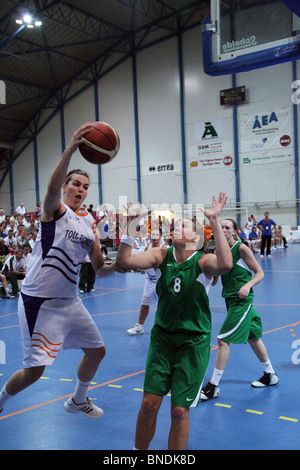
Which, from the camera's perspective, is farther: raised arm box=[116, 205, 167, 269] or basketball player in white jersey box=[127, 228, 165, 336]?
basketball player in white jersey box=[127, 228, 165, 336]

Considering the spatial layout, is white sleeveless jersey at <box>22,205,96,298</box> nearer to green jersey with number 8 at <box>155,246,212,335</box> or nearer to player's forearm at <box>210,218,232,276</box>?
green jersey with number 8 at <box>155,246,212,335</box>

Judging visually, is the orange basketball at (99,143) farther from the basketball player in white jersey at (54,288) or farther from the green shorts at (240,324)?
the green shorts at (240,324)

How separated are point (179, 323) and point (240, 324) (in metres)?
1.65

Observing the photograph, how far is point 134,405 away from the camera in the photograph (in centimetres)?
406

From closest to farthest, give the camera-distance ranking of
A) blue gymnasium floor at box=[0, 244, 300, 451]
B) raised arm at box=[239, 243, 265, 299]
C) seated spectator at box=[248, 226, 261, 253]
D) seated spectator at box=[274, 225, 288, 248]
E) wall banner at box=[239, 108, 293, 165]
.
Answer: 1. blue gymnasium floor at box=[0, 244, 300, 451]
2. raised arm at box=[239, 243, 265, 299]
3. seated spectator at box=[248, 226, 261, 253]
4. seated spectator at box=[274, 225, 288, 248]
5. wall banner at box=[239, 108, 293, 165]

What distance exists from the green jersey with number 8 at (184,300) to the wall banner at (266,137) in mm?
23079

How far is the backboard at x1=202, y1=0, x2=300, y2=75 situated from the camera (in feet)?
19.2

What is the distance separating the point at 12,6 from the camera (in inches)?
845

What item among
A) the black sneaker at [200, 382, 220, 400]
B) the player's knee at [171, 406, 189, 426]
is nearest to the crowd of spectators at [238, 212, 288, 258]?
the black sneaker at [200, 382, 220, 400]

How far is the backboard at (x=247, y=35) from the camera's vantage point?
231 inches

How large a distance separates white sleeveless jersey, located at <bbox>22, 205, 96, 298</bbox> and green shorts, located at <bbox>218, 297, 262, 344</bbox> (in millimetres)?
1797

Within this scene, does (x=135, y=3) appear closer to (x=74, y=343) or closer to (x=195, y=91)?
(x=195, y=91)

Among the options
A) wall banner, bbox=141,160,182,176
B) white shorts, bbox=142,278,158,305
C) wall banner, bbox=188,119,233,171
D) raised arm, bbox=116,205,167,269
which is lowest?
white shorts, bbox=142,278,158,305
